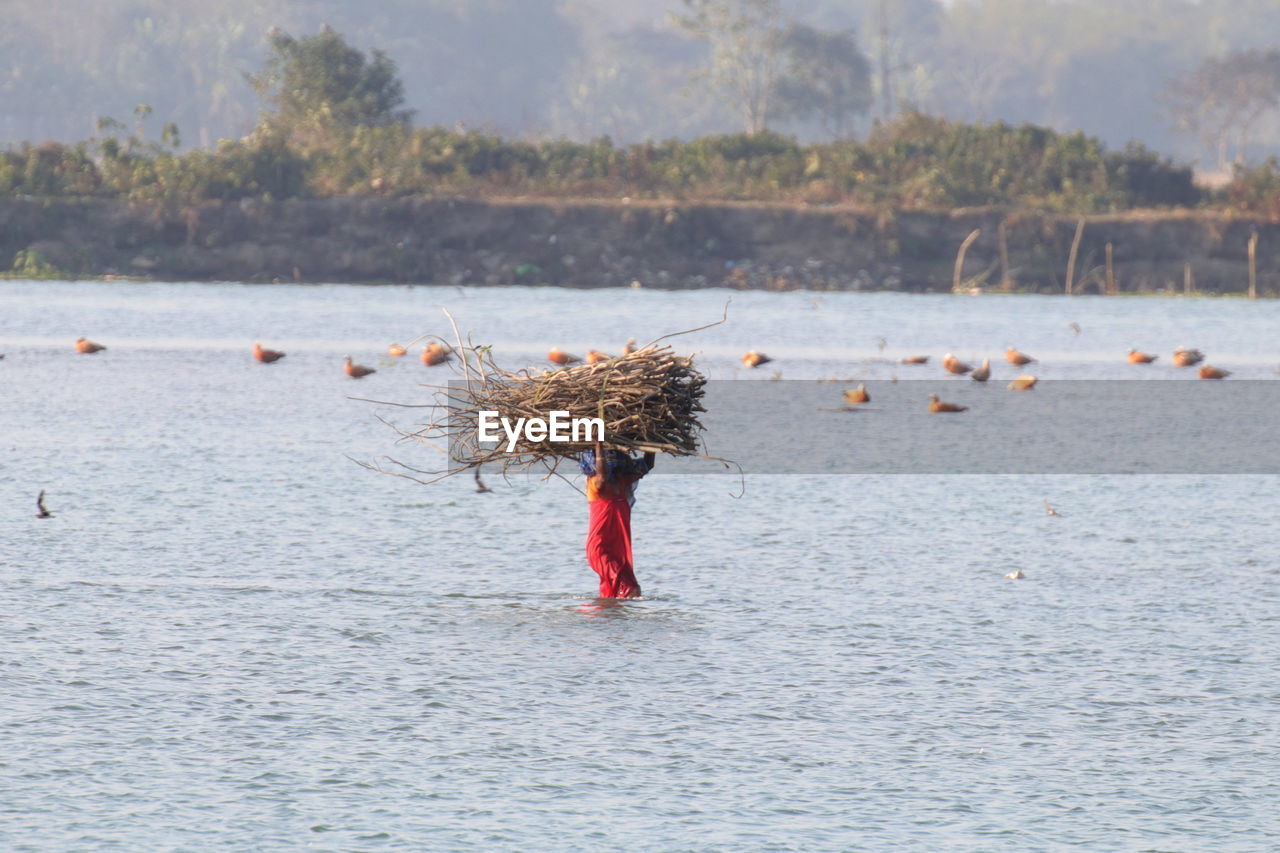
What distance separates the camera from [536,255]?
5119cm

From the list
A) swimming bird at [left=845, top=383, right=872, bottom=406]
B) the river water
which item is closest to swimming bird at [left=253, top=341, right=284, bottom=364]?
the river water

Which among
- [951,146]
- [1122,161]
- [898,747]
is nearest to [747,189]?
[951,146]

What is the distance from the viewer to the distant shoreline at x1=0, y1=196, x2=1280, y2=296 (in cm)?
5006

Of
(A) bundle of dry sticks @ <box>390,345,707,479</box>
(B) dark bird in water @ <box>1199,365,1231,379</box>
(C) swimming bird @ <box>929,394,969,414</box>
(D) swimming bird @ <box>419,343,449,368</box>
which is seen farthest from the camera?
(D) swimming bird @ <box>419,343,449,368</box>

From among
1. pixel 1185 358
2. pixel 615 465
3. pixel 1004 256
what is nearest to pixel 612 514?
pixel 615 465

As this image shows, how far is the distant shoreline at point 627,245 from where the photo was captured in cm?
5006

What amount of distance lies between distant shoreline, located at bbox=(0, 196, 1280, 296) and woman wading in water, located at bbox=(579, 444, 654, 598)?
1572 inches

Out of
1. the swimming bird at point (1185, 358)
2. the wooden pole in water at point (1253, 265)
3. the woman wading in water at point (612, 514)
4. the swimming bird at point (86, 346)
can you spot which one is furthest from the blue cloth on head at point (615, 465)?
the wooden pole in water at point (1253, 265)

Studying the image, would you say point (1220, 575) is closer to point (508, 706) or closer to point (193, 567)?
point (508, 706)

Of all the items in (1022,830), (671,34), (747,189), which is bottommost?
(1022,830)

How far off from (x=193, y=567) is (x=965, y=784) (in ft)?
17.6

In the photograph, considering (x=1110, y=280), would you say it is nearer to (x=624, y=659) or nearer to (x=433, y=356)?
(x=433, y=356)

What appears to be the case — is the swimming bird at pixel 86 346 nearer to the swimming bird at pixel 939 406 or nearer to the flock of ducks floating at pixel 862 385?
the flock of ducks floating at pixel 862 385

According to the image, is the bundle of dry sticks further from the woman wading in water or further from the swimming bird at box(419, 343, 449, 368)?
the swimming bird at box(419, 343, 449, 368)
